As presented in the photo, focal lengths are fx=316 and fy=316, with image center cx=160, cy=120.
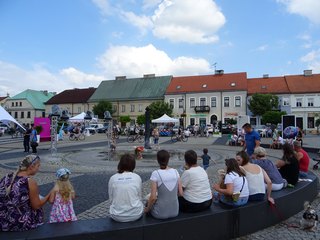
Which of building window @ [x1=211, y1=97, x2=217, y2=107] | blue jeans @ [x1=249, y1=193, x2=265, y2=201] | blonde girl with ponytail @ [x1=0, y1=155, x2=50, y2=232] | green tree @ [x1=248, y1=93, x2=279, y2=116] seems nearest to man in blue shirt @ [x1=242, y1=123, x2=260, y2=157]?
blue jeans @ [x1=249, y1=193, x2=265, y2=201]

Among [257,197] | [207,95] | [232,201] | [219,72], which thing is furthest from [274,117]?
[232,201]

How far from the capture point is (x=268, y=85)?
2290 inches

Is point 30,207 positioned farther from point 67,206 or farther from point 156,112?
point 156,112

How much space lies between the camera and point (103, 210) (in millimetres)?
6094

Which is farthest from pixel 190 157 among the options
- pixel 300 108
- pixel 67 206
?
pixel 300 108

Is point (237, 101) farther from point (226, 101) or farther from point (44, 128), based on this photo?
point (44, 128)

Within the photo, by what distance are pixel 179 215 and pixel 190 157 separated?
0.81 m

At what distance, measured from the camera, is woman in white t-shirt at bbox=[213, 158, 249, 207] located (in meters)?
4.66

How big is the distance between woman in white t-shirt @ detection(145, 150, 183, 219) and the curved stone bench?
105 millimetres

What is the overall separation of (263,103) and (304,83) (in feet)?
33.9

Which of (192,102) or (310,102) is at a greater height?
(192,102)

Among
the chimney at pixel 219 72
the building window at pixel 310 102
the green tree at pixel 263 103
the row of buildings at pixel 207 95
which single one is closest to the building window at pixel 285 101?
the row of buildings at pixel 207 95

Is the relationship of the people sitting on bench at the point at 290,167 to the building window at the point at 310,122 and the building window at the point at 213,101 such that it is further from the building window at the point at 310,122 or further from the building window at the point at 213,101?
the building window at the point at 310,122

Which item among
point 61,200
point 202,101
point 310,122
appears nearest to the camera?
point 61,200
